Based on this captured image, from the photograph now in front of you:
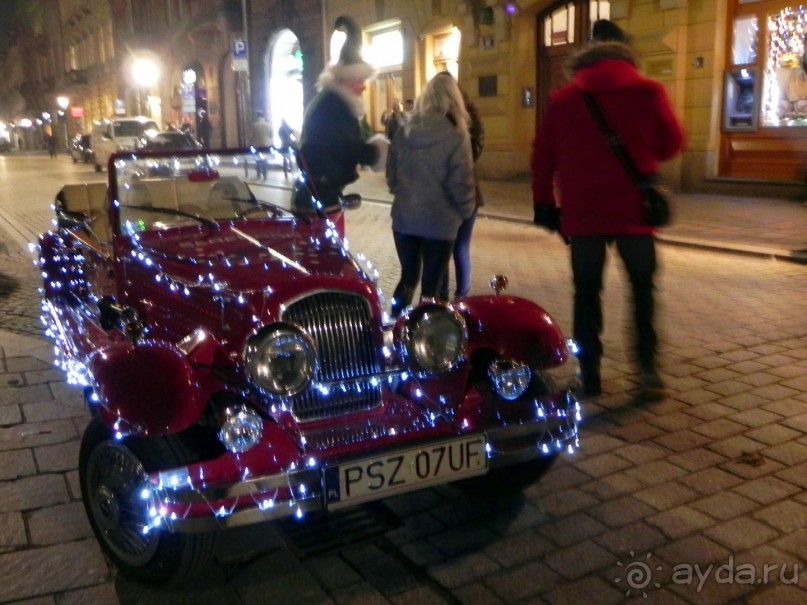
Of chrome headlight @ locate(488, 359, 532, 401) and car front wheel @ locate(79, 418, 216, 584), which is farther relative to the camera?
chrome headlight @ locate(488, 359, 532, 401)

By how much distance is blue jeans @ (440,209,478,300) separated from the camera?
671 centimetres

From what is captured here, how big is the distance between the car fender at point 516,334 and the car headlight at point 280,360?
0.83m

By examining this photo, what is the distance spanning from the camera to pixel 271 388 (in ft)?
10.6

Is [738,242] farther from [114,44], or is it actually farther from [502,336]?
[114,44]

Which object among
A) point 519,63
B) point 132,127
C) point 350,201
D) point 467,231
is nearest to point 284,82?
point 132,127

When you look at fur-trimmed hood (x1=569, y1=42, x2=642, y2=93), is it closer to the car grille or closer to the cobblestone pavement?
the cobblestone pavement

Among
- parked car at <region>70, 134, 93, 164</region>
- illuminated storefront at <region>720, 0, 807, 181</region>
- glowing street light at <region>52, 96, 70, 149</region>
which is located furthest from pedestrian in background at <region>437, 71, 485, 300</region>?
glowing street light at <region>52, 96, 70, 149</region>

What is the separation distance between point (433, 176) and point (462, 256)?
1083 mm

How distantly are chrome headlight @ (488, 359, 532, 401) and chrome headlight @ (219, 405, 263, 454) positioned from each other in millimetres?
1084

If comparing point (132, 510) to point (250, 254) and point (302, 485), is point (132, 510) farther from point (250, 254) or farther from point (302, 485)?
point (250, 254)

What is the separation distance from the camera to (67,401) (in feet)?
17.0

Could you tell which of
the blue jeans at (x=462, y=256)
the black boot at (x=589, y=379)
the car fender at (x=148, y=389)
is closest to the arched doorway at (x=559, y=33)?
the blue jeans at (x=462, y=256)

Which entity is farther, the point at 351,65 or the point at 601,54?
the point at 351,65

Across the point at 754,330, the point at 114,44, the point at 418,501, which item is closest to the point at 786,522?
the point at 418,501
